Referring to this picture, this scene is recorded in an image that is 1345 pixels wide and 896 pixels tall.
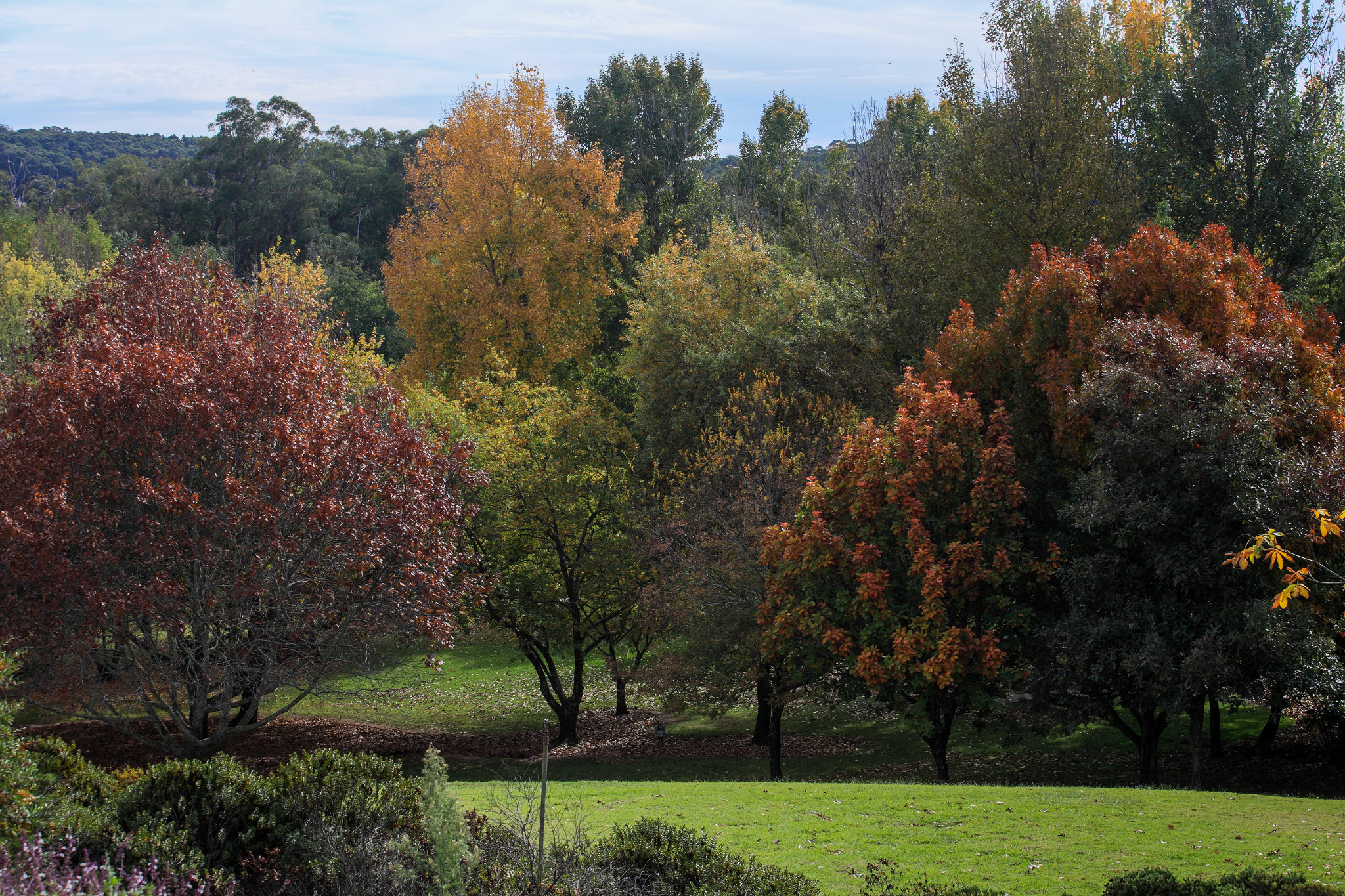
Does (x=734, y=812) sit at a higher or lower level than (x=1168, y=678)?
lower

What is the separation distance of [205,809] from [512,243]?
95.3 ft

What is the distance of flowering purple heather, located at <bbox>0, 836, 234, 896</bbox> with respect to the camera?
5328 millimetres

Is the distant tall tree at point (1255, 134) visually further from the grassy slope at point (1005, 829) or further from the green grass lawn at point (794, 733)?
the grassy slope at point (1005, 829)

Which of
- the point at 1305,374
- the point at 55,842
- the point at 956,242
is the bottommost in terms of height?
the point at 55,842

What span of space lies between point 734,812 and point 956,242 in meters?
18.9

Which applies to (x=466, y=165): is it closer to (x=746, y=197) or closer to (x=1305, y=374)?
(x=746, y=197)

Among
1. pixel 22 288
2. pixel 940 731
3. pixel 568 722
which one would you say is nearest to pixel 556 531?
pixel 568 722

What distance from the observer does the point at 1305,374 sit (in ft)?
46.2

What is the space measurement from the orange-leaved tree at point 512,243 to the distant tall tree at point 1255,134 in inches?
775

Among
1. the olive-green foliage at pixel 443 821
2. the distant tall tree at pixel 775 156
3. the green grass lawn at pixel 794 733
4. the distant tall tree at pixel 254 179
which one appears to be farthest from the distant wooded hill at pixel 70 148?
the olive-green foliage at pixel 443 821

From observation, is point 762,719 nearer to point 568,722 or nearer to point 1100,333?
point 568,722

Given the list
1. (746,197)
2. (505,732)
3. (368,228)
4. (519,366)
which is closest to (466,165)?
(519,366)

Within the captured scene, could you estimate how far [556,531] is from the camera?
2272 centimetres

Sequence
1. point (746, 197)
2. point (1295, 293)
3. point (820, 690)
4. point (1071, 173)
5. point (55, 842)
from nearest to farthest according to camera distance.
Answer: point (55, 842) → point (820, 690) → point (1295, 293) → point (1071, 173) → point (746, 197)
